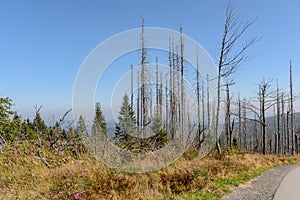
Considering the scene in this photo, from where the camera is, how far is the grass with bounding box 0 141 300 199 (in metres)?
4.98

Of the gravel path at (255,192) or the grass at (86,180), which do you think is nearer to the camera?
the grass at (86,180)

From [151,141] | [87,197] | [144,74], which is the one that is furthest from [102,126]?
[144,74]

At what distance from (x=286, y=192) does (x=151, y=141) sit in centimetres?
441

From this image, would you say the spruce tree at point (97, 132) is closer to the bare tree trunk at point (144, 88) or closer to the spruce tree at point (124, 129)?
the spruce tree at point (124, 129)

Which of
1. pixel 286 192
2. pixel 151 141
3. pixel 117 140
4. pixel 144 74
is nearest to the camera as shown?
pixel 286 192

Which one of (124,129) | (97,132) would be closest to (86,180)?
(97,132)

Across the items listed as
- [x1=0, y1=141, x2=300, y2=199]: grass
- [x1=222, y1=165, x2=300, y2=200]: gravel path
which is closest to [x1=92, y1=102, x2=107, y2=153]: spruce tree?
[x1=0, y1=141, x2=300, y2=199]: grass

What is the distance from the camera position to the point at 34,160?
6930mm

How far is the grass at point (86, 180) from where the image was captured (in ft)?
16.4

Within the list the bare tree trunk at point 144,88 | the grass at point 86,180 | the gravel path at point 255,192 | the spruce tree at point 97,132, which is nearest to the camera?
the grass at point 86,180

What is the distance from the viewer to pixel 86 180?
5359 mm

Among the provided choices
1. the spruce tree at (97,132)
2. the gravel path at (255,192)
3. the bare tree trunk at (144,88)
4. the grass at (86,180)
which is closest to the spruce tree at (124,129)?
the spruce tree at (97,132)

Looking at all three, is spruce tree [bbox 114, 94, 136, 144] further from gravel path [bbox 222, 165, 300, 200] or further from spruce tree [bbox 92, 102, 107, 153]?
gravel path [bbox 222, 165, 300, 200]

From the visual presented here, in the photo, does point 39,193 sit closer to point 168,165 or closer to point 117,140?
point 117,140
